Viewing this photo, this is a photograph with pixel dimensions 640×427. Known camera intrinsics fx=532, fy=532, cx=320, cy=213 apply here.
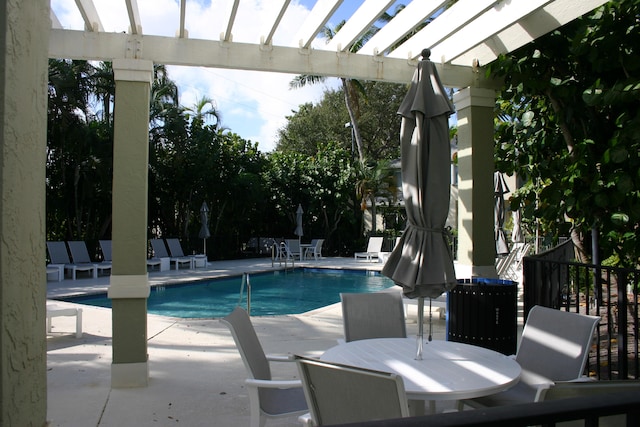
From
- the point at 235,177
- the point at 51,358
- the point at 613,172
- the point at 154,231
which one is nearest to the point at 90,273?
the point at 154,231

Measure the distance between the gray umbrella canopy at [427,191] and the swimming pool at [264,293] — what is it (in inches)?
262

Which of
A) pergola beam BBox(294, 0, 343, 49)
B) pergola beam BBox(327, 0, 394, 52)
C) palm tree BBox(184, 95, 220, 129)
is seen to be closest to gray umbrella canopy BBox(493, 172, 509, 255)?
pergola beam BBox(327, 0, 394, 52)

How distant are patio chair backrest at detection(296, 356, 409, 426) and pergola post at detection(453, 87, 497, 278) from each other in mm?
3431

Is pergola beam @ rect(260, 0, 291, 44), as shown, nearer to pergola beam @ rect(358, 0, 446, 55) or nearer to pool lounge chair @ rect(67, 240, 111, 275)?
pergola beam @ rect(358, 0, 446, 55)

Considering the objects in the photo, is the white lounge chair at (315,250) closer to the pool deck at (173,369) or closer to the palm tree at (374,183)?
the palm tree at (374,183)

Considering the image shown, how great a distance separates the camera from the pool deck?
3797mm

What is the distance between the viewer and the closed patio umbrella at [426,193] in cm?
325

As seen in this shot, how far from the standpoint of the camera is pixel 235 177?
1927cm

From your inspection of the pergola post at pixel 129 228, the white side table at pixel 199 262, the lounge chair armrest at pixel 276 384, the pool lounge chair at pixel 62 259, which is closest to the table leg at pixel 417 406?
the lounge chair armrest at pixel 276 384

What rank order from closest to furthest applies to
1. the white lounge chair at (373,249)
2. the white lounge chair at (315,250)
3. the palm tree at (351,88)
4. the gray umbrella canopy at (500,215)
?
the gray umbrella canopy at (500,215) < the white lounge chair at (373,249) < the white lounge chair at (315,250) < the palm tree at (351,88)

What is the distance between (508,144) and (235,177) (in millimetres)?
13456

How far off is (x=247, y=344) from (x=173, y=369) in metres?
2.03

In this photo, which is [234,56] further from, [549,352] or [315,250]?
[315,250]

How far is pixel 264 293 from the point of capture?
41.9ft
